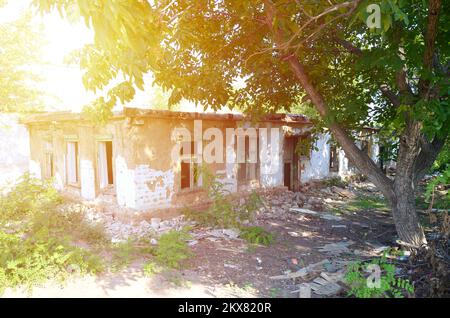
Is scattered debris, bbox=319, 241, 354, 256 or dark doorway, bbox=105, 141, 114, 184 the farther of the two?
dark doorway, bbox=105, 141, 114, 184

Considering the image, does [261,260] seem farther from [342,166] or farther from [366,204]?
[342,166]

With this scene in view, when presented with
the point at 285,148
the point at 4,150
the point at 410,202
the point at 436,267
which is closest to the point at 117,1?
the point at 436,267

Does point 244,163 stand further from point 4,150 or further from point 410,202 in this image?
point 4,150

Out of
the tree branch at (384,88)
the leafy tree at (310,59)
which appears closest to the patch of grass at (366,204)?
the leafy tree at (310,59)

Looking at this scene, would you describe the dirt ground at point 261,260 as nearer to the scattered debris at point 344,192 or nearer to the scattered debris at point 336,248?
the scattered debris at point 336,248

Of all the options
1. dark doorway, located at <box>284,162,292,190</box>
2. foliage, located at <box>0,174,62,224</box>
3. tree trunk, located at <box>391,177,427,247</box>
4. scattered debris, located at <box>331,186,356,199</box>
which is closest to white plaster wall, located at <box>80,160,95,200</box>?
foliage, located at <box>0,174,62,224</box>

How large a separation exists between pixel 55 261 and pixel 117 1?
422 centimetres

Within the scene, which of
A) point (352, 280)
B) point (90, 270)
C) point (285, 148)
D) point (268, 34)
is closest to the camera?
point (352, 280)

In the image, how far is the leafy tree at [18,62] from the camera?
11.6 m

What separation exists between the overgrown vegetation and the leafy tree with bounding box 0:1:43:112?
19.4ft

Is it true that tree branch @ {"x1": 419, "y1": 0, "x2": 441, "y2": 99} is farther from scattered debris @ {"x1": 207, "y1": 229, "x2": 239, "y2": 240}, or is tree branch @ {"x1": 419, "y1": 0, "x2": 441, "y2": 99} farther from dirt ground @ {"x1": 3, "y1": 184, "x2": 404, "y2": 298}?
scattered debris @ {"x1": 207, "y1": 229, "x2": 239, "y2": 240}

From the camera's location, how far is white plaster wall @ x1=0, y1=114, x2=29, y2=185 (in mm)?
13188

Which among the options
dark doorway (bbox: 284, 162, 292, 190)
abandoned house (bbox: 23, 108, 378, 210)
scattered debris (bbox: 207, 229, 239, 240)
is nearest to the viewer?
scattered debris (bbox: 207, 229, 239, 240)

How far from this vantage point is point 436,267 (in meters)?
4.43
